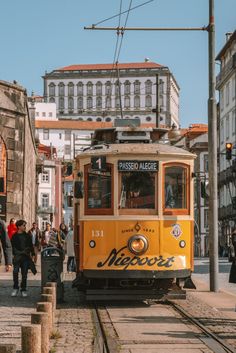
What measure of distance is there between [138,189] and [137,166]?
1.40 ft

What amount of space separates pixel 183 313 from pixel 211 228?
6302 millimetres

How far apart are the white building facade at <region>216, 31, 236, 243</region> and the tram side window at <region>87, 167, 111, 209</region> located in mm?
58242

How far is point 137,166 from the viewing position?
1628 centimetres

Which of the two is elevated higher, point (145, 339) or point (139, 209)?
point (139, 209)

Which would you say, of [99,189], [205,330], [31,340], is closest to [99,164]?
[99,189]

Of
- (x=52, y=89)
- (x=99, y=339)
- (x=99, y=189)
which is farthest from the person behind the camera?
(x=52, y=89)

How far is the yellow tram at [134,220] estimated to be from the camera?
624 inches

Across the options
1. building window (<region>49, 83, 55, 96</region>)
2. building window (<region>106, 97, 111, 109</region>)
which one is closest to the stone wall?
building window (<region>106, 97, 111, 109</region>)

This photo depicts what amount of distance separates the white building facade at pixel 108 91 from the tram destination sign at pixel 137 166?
160180mm

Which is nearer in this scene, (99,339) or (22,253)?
(99,339)

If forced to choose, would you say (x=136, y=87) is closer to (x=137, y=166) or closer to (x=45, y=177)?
(x=45, y=177)

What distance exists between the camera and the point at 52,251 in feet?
58.7

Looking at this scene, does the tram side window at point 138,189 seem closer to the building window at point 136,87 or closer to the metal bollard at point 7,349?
the metal bollard at point 7,349

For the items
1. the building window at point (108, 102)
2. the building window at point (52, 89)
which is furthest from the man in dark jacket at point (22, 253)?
the building window at point (52, 89)
